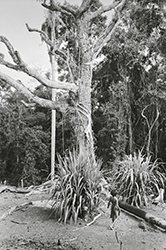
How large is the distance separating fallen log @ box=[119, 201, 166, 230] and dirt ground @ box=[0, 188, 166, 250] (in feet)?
0.31

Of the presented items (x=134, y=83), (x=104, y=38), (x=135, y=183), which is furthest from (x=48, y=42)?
(x=134, y=83)

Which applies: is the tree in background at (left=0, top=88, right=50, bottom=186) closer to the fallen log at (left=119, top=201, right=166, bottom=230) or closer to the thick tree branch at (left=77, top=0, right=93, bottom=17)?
the thick tree branch at (left=77, top=0, right=93, bottom=17)

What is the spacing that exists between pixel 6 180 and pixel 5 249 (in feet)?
47.3

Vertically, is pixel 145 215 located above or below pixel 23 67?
below

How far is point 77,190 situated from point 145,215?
1160 mm

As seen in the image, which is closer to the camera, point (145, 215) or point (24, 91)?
point (145, 215)

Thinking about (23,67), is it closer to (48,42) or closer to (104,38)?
(48,42)

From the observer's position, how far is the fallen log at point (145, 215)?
4603mm

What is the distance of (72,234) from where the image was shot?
4.22 m

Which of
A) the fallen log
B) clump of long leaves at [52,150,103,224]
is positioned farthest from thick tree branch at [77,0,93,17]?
the fallen log

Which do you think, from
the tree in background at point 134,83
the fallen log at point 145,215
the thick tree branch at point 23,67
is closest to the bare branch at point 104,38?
the thick tree branch at point 23,67

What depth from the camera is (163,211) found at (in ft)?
18.8

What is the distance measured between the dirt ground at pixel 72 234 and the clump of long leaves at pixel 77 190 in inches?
6.8

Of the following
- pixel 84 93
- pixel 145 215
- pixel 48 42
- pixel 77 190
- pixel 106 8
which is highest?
pixel 106 8
